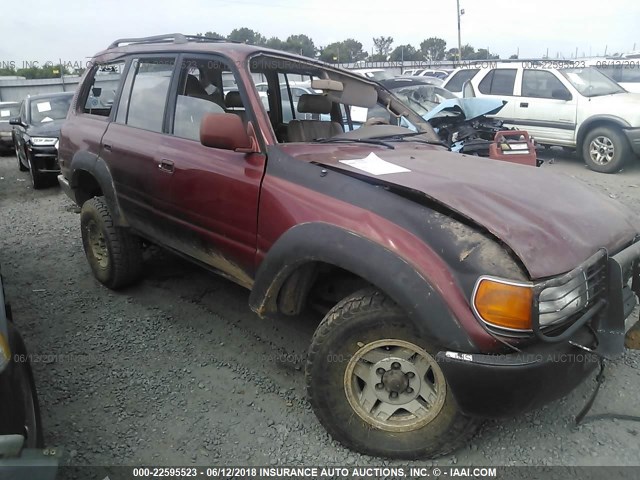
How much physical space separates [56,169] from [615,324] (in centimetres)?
842

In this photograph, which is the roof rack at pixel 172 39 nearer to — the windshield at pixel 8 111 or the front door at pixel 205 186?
the front door at pixel 205 186

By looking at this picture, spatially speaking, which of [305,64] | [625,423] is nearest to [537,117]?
[305,64]

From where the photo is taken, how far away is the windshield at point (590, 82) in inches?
361

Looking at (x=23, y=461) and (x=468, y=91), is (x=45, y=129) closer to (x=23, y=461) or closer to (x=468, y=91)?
(x=468, y=91)

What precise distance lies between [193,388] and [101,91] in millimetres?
2862

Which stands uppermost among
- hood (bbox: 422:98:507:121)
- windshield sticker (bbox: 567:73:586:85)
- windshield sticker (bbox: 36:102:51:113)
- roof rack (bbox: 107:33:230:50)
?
roof rack (bbox: 107:33:230:50)

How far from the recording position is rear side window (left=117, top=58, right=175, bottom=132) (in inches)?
136

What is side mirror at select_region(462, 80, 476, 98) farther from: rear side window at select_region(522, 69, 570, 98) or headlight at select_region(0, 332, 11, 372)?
headlight at select_region(0, 332, 11, 372)

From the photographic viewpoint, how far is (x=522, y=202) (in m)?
2.35

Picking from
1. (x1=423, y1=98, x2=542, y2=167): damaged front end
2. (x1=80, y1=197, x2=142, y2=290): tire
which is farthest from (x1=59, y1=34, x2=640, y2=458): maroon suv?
(x1=423, y1=98, x2=542, y2=167): damaged front end

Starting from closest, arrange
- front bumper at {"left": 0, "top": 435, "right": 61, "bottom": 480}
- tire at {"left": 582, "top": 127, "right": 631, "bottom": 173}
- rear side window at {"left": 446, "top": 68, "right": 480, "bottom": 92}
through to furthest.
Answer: front bumper at {"left": 0, "top": 435, "right": 61, "bottom": 480}, tire at {"left": 582, "top": 127, "right": 631, "bottom": 173}, rear side window at {"left": 446, "top": 68, "right": 480, "bottom": 92}

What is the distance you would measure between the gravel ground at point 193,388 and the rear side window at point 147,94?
4.55 ft

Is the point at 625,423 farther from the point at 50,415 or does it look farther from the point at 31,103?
the point at 31,103

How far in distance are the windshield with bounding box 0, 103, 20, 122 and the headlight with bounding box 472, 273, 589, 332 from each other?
13.9m
